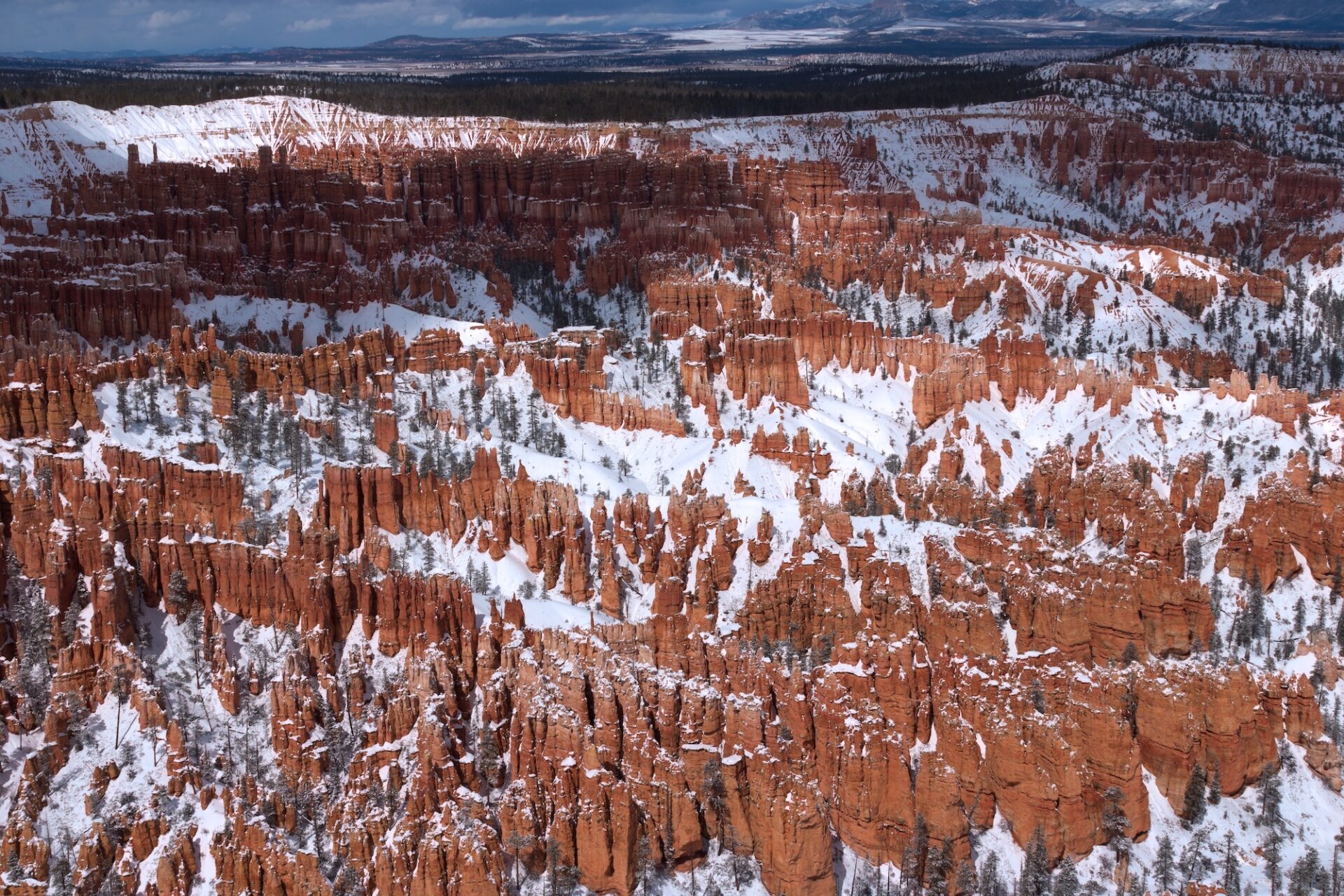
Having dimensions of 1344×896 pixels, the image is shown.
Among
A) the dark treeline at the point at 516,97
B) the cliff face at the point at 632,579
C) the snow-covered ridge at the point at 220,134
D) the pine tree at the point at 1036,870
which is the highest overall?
the dark treeline at the point at 516,97

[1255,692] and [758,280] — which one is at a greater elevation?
[758,280]

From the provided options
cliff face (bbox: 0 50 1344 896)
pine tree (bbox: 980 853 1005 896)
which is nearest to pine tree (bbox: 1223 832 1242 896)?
cliff face (bbox: 0 50 1344 896)

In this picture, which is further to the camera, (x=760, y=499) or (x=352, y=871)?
(x=760, y=499)

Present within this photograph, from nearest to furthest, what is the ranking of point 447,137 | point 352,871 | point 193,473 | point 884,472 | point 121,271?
1. point 352,871
2. point 193,473
3. point 884,472
4. point 121,271
5. point 447,137

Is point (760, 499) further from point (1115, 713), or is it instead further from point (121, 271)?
point (121, 271)

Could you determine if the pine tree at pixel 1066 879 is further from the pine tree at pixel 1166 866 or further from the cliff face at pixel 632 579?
the pine tree at pixel 1166 866

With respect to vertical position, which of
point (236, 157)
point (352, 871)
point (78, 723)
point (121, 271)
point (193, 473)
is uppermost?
point (236, 157)

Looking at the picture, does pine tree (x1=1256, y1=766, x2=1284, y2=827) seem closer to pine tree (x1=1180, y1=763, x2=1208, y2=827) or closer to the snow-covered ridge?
pine tree (x1=1180, y1=763, x2=1208, y2=827)

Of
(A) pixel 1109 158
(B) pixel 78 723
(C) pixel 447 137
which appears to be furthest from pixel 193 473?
(A) pixel 1109 158

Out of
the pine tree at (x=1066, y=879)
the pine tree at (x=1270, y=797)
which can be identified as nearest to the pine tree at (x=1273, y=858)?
the pine tree at (x=1270, y=797)
